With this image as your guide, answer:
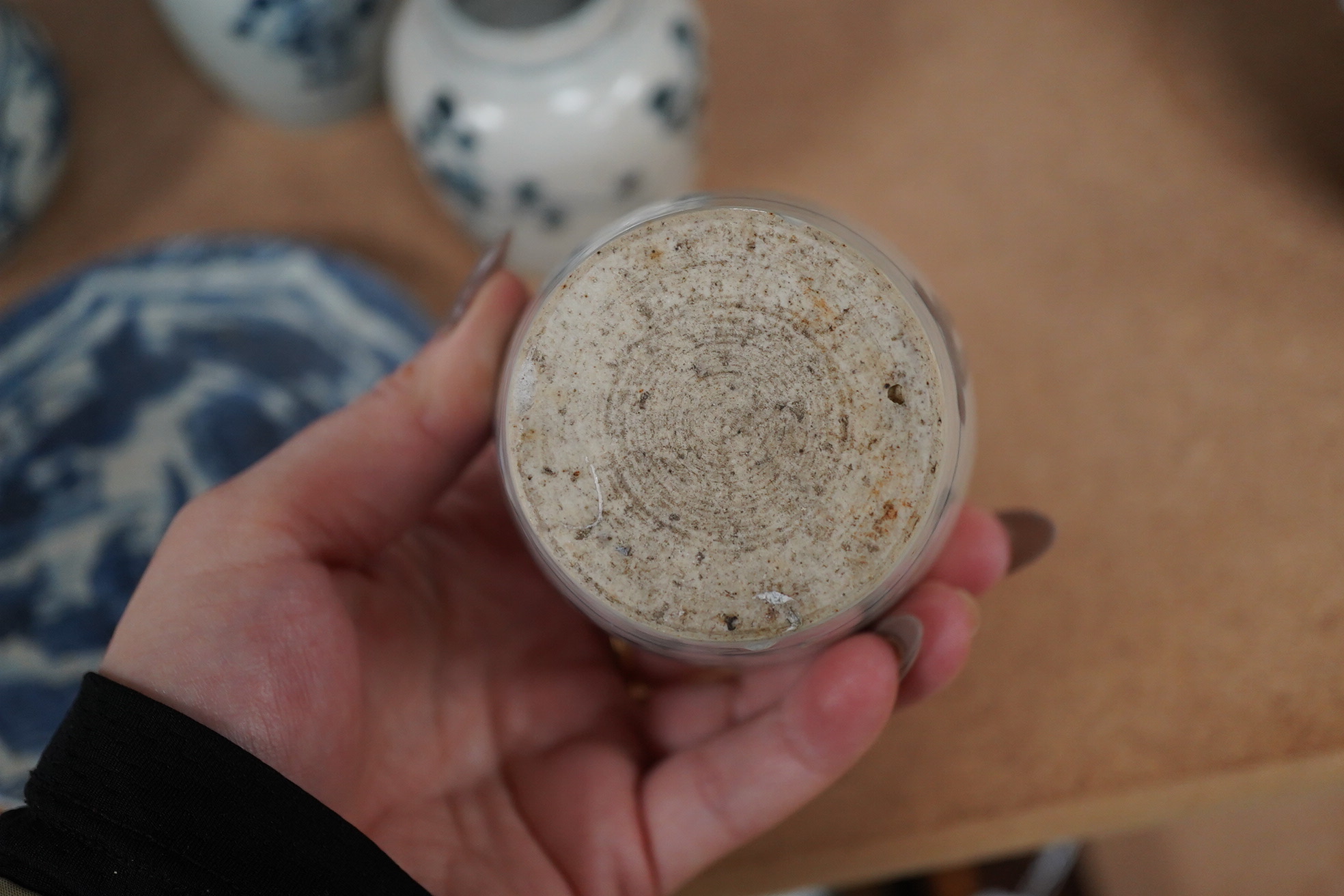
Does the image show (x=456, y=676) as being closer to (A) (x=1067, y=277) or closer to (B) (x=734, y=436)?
(B) (x=734, y=436)

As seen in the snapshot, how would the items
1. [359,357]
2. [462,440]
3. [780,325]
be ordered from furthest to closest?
[359,357]
[462,440]
[780,325]

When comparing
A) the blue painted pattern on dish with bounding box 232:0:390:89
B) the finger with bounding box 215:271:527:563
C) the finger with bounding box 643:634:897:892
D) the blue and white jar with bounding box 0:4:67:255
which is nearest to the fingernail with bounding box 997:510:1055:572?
the finger with bounding box 643:634:897:892

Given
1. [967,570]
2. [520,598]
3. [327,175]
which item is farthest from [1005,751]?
[327,175]

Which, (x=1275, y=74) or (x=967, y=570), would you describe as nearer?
(x=967, y=570)

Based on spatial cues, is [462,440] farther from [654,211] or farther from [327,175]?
[327,175]

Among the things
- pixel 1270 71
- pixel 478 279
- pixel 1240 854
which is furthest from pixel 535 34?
pixel 1240 854

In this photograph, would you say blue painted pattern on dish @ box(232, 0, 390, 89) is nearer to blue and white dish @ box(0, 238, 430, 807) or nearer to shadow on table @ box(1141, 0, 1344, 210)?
blue and white dish @ box(0, 238, 430, 807)
